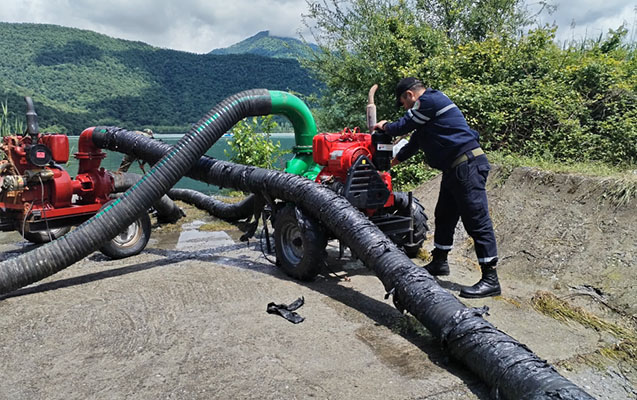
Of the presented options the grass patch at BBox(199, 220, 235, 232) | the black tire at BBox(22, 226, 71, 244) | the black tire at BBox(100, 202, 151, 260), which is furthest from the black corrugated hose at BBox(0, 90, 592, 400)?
the grass patch at BBox(199, 220, 235, 232)

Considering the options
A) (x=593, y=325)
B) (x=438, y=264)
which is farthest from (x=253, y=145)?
(x=593, y=325)

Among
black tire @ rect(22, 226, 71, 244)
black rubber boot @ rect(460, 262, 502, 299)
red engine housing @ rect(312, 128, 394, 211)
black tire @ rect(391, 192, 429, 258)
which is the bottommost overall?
black tire @ rect(22, 226, 71, 244)

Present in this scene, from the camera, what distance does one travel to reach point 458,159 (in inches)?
176

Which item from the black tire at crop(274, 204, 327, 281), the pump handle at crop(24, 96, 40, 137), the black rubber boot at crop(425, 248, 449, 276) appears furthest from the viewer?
the pump handle at crop(24, 96, 40, 137)

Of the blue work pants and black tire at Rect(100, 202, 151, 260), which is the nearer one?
the blue work pants

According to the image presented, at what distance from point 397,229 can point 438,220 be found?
48 cm

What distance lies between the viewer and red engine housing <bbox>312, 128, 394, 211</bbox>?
5.11 m

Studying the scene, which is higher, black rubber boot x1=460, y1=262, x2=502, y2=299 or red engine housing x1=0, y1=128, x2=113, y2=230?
red engine housing x1=0, y1=128, x2=113, y2=230

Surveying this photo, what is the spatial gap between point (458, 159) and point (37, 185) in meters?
4.82

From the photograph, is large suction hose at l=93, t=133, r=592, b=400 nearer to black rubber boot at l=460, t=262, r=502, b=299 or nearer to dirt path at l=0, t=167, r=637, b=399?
dirt path at l=0, t=167, r=637, b=399

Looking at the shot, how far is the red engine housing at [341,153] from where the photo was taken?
5105mm

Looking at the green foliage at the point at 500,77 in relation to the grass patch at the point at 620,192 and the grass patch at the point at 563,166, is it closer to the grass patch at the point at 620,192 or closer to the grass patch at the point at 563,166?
the grass patch at the point at 563,166

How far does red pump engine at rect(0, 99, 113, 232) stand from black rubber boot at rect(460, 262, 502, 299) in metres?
4.57

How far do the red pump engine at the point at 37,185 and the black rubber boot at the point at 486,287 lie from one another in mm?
4570
